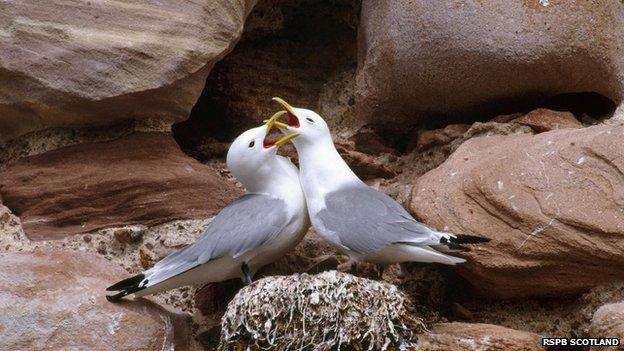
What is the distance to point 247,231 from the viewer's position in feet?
6.42

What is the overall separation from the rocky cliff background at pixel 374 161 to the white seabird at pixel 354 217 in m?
0.11

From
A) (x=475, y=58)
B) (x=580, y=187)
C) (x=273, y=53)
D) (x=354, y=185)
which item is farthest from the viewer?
(x=273, y=53)

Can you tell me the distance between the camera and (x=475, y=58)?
2197 millimetres

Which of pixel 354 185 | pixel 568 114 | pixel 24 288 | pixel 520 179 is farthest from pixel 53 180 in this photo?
pixel 568 114

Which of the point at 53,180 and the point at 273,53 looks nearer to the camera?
the point at 53,180

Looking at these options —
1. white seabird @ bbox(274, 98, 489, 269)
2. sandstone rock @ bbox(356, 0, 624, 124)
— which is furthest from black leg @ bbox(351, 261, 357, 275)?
sandstone rock @ bbox(356, 0, 624, 124)

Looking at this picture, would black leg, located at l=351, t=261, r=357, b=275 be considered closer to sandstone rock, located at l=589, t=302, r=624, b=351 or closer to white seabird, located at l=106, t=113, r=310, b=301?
white seabird, located at l=106, t=113, r=310, b=301

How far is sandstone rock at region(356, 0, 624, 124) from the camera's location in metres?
2.19

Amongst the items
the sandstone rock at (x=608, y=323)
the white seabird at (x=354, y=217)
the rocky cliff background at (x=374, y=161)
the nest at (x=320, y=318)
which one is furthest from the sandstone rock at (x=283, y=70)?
the sandstone rock at (x=608, y=323)

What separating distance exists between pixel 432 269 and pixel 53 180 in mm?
763

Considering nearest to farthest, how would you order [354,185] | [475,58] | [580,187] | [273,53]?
[580,187]
[354,185]
[475,58]
[273,53]

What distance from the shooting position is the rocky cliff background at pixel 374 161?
191 centimetres

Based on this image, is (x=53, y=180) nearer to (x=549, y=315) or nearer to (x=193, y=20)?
(x=193, y=20)

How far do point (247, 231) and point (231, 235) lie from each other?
3 centimetres
